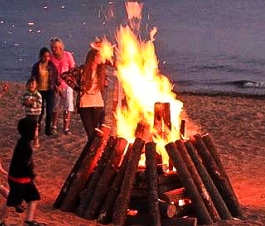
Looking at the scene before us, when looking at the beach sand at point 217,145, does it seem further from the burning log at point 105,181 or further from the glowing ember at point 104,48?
the glowing ember at point 104,48

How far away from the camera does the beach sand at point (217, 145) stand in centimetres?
884

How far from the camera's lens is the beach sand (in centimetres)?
884

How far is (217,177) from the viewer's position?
8742mm

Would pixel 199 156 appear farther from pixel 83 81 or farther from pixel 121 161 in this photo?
pixel 83 81

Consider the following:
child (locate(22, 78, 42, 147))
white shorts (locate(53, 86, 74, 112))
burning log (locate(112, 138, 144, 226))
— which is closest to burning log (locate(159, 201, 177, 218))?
burning log (locate(112, 138, 144, 226))

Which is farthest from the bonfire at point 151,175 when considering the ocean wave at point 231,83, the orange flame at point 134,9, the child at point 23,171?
the ocean wave at point 231,83

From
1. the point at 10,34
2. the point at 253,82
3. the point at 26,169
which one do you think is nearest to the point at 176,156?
the point at 26,169

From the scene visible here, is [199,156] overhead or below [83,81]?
below

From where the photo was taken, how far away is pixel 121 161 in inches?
339

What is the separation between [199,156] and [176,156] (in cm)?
54

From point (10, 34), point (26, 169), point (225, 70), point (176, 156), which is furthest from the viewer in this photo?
point (10, 34)

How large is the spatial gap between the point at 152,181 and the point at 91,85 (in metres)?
3.58

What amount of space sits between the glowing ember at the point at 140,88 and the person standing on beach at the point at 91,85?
1562mm

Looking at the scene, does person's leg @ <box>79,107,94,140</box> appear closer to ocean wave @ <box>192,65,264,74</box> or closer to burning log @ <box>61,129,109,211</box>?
burning log @ <box>61,129,109,211</box>
